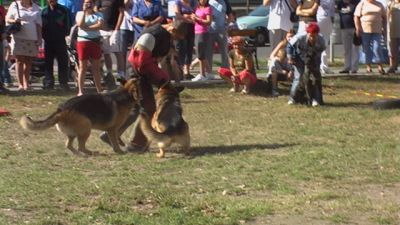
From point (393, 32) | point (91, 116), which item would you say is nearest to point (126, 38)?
point (393, 32)

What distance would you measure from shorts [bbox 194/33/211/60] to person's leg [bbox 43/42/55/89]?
2.88 metres

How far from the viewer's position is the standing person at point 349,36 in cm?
A: 1853

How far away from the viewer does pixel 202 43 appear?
16969mm

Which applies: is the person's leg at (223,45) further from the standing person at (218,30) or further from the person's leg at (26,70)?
the person's leg at (26,70)

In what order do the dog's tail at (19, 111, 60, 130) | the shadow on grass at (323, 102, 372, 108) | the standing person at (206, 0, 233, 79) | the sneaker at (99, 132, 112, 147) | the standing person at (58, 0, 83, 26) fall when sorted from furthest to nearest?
the standing person at (206, 0, 233, 79) → the standing person at (58, 0, 83, 26) → the shadow on grass at (323, 102, 372, 108) → the sneaker at (99, 132, 112, 147) → the dog's tail at (19, 111, 60, 130)

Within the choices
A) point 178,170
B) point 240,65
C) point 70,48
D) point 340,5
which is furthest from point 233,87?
point 178,170

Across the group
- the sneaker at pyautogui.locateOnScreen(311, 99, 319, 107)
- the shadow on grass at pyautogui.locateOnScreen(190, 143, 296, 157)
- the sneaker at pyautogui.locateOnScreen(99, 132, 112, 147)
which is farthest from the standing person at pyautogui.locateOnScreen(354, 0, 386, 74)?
the sneaker at pyautogui.locateOnScreen(99, 132, 112, 147)

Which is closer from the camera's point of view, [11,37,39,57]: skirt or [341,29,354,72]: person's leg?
[11,37,39,57]: skirt

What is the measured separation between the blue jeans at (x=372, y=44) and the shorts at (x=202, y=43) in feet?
11.8

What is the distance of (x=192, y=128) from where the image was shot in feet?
38.6

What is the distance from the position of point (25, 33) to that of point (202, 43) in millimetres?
3617

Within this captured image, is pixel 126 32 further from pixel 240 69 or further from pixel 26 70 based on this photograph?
pixel 240 69

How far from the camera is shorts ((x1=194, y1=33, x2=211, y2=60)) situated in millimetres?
16844

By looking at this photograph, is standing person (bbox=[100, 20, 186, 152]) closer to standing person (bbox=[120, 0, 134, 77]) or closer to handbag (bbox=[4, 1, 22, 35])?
handbag (bbox=[4, 1, 22, 35])
